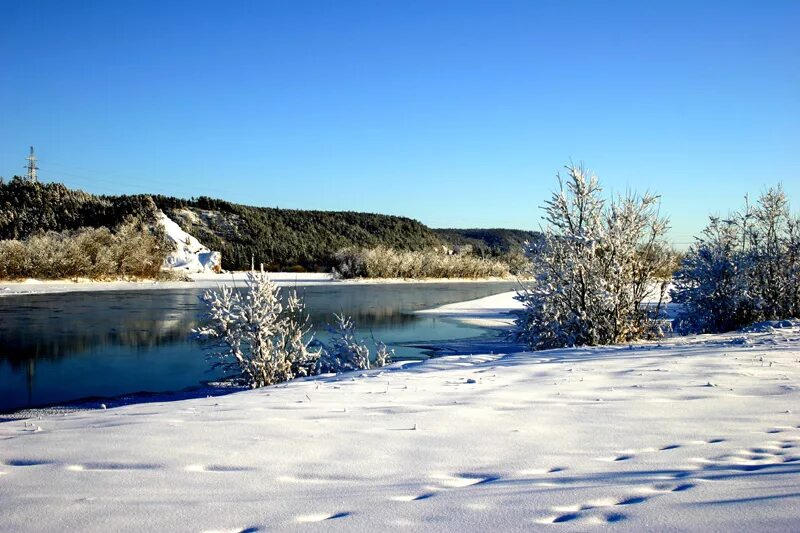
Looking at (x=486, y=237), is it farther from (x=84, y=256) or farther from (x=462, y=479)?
(x=462, y=479)

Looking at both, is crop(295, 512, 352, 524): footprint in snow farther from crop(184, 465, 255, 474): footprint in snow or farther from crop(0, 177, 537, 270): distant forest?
crop(0, 177, 537, 270): distant forest

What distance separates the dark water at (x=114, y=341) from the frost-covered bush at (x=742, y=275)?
19.7ft

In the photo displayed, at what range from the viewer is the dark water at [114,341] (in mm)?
10531

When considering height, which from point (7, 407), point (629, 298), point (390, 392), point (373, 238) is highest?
point (373, 238)

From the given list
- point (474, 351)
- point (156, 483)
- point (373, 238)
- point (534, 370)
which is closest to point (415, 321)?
point (474, 351)

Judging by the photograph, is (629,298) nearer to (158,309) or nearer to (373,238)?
(158,309)

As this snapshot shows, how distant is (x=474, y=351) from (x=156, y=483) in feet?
35.7

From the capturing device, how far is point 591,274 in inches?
485

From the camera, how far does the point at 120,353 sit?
14.0 metres

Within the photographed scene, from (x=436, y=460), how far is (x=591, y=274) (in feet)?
30.2

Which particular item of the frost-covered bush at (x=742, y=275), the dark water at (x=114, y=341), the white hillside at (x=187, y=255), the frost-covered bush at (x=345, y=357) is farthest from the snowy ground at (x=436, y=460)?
the white hillside at (x=187, y=255)

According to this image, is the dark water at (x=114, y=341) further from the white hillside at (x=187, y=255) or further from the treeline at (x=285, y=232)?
the treeline at (x=285, y=232)

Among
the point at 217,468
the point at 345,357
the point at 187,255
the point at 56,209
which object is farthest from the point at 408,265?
the point at 217,468

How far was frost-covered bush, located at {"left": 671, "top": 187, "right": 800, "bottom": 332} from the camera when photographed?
14.9 meters
